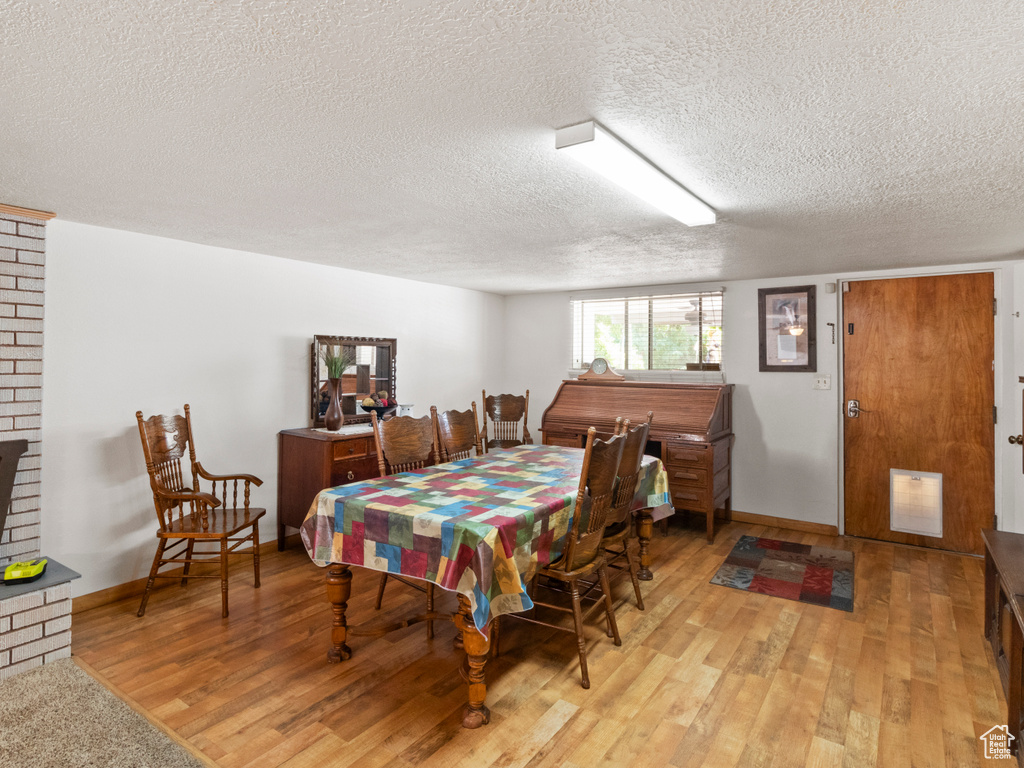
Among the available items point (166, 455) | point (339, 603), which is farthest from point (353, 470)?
point (339, 603)

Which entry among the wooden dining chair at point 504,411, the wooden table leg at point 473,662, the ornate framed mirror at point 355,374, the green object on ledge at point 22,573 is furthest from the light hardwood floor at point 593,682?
the wooden dining chair at point 504,411

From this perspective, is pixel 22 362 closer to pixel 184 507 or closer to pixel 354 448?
pixel 184 507

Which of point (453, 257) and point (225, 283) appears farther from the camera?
point (453, 257)

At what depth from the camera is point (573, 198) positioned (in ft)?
8.39

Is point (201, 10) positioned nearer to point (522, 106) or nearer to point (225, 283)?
point (522, 106)

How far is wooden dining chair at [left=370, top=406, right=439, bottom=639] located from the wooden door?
11.0ft

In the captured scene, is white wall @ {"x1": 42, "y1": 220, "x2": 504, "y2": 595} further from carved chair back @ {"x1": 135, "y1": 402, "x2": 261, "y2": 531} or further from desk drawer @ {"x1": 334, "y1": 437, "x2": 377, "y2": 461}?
desk drawer @ {"x1": 334, "y1": 437, "x2": 377, "y2": 461}

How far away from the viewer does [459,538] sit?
2039 millimetres

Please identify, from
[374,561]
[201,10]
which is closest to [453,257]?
[374,561]

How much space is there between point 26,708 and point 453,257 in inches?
123

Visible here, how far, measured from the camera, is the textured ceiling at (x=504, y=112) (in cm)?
124

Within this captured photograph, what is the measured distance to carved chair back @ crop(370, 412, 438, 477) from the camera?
303 centimetres

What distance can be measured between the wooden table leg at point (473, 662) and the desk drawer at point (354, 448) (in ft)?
6.51

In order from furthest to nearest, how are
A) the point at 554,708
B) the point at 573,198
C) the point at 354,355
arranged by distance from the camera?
the point at 354,355 < the point at 573,198 < the point at 554,708
